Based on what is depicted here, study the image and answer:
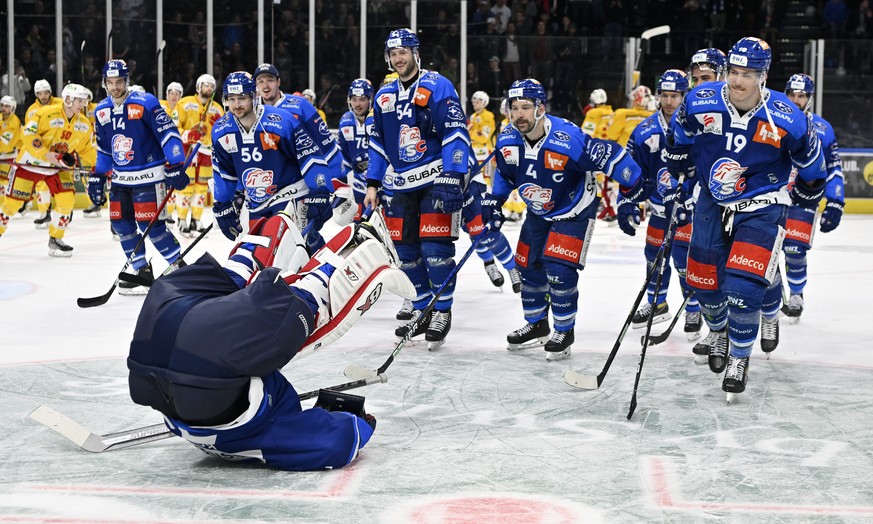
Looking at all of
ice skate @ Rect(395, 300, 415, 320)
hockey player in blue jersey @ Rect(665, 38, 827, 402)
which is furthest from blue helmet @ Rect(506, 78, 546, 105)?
ice skate @ Rect(395, 300, 415, 320)

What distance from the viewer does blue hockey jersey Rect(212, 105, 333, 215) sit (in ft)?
19.0

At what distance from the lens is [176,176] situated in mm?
7078

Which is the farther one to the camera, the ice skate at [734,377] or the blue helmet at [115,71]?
the blue helmet at [115,71]

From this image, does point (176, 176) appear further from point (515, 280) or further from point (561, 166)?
point (561, 166)

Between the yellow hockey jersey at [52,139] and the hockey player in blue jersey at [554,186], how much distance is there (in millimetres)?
5574

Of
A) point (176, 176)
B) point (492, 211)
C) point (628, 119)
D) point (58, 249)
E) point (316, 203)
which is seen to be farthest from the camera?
point (628, 119)

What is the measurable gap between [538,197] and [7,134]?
8641 mm

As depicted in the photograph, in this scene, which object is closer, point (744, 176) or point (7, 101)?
point (744, 176)

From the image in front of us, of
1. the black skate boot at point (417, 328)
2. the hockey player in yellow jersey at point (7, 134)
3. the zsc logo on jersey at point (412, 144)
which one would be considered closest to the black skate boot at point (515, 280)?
the black skate boot at point (417, 328)

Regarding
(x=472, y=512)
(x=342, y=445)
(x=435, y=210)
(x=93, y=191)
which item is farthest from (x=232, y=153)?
(x=472, y=512)

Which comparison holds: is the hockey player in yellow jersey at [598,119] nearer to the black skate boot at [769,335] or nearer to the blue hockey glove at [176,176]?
the blue hockey glove at [176,176]

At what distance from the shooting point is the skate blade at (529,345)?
17.6 feet

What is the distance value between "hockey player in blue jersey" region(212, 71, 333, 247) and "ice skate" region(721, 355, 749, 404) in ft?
7.75

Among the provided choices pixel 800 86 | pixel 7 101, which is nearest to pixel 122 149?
pixel 800 86
